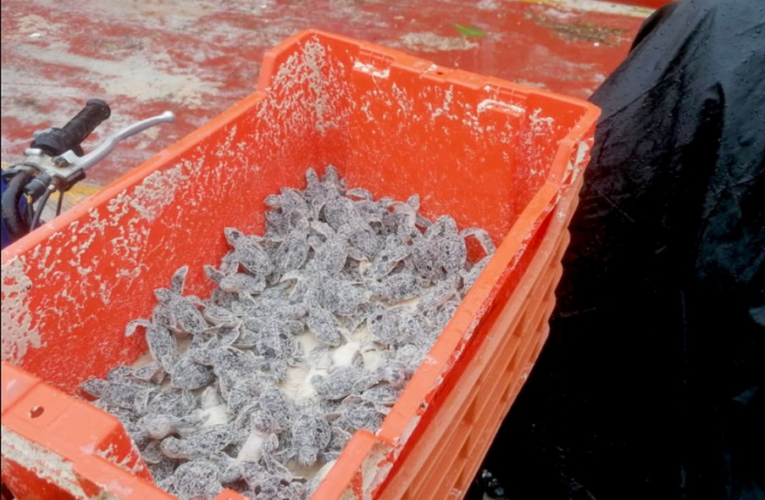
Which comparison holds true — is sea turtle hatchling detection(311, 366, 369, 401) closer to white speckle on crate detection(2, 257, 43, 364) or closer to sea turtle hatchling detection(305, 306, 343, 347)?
sea turtle hatchling detection(305, 306, 343, 347)

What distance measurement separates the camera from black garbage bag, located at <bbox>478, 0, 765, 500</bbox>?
1.48 metres

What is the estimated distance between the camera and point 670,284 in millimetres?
1624

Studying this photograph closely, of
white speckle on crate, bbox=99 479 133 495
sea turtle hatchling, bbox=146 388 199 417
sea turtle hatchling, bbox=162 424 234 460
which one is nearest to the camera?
white speckle on crate, bbox=99 479 133 495

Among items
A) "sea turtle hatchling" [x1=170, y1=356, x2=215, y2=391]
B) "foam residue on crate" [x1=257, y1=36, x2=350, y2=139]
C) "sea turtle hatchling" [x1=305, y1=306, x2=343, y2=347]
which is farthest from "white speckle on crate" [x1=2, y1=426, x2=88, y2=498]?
"foam residue on crate" [x1=257, y1=36, x2=350, y2=139]

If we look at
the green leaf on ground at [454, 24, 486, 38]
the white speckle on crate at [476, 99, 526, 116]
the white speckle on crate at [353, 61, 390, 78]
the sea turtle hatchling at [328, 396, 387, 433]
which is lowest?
the sea turtle hatchling at [328, 396, 387, 433]

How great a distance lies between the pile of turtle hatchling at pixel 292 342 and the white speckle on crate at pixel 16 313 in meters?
0.20

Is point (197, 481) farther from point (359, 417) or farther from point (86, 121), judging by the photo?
point (86, 121)

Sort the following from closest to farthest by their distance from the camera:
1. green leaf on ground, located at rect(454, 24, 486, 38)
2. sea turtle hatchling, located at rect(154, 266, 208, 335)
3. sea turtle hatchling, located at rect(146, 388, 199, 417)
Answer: sea turtle hatchling, located at rect(146, 388, 199, 417)
sea turtle hatchling, located at rect(154, 266, 208, 335)
green leaf on ground, located at rect(454, 24, 486, 38)

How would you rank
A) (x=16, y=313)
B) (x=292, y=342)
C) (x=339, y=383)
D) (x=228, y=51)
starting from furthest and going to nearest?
(x=228, y=51) → (x=292, y=342) → (x=339, y=383) → (x=16, y=313)

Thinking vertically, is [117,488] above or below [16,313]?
above

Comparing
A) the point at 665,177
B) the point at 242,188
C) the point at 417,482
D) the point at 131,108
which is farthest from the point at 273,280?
the point at 131,108

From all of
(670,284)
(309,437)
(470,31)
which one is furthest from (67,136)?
(470,31)

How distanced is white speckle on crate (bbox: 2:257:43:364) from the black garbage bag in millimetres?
1332

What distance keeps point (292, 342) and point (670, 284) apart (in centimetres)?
94
